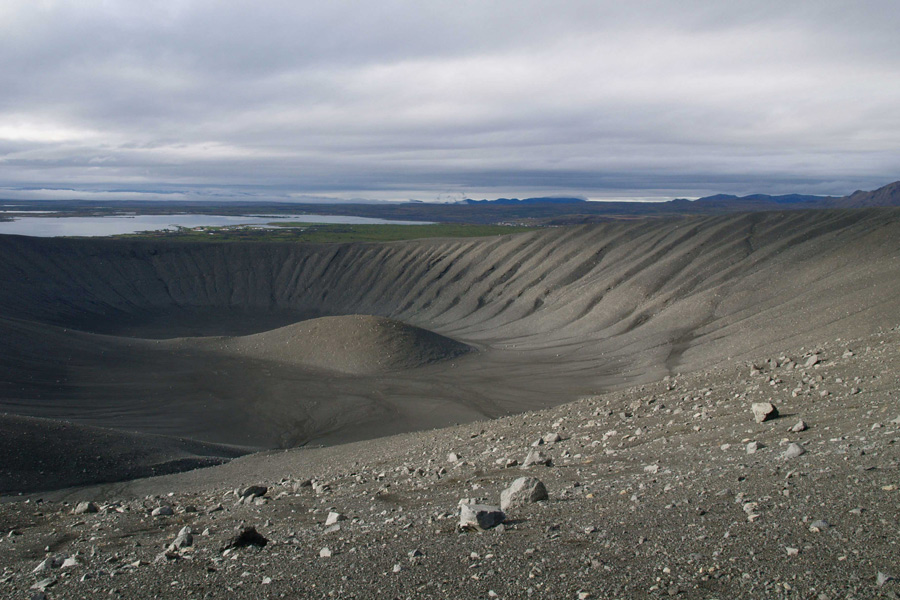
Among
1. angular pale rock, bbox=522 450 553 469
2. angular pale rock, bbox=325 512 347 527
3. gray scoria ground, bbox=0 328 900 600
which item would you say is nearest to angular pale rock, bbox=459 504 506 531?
gray scoria ground, bbox=0 328 900 600

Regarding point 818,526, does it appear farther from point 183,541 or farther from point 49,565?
point 49,565

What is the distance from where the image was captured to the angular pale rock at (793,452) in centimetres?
926

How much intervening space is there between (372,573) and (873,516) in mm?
5169

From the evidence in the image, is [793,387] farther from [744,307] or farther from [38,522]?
[744,307]

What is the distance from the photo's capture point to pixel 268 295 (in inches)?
3250

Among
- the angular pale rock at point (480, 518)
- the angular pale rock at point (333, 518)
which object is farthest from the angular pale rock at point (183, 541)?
the angular pale rock at point (480, 518)

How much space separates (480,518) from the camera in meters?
7.80

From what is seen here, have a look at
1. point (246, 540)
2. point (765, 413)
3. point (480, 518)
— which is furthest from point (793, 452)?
point (246, 540)

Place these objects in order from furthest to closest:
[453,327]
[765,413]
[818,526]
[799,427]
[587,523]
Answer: [453,327] < [765,413] < [799,427] < [587,523] < [818,526]

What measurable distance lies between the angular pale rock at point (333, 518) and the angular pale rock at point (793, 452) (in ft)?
20.9

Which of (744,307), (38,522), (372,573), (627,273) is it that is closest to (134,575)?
(372,573)

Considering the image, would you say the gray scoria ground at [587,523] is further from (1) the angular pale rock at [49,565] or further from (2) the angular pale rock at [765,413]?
(2) the angular pale rock at [765,413]

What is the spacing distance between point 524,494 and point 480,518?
128cm

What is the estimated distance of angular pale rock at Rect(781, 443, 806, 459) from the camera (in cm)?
926
